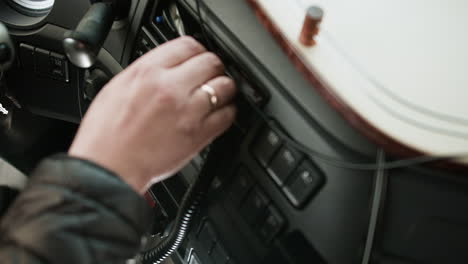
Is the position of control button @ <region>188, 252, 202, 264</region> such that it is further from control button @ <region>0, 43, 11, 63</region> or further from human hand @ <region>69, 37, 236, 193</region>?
control button @ <region>0, 43, 11, 63</region>

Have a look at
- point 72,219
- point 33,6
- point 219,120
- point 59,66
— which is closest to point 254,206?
point 219,120

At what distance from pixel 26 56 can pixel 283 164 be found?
25.9 inches

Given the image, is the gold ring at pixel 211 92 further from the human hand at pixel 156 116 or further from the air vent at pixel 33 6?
the air vent at pixel 33 6

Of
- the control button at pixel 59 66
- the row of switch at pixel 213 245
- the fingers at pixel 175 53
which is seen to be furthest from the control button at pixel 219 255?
the control button at pixel 59 66

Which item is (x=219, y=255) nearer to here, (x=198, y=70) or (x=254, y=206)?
(x=254, y=206)

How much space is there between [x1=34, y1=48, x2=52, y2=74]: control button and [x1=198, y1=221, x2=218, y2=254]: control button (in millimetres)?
501

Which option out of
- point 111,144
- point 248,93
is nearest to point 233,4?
point 248,93

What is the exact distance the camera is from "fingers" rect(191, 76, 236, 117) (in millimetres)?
501

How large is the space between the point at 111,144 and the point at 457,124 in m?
0.38

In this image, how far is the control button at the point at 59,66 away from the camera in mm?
869

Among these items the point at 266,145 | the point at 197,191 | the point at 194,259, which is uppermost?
the point at 266,145

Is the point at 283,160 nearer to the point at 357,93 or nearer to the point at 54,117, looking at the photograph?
the point at 357,93

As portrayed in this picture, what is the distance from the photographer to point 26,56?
89cm

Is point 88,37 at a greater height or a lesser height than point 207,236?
greater
